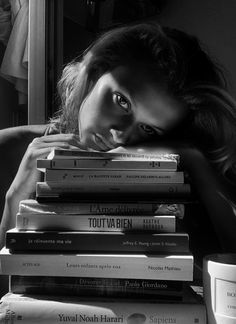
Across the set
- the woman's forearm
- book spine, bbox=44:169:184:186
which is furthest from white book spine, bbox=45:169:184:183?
the woman's forearm

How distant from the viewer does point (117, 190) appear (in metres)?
0.59

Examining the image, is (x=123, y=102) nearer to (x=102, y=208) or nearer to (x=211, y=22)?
(x=102, y=208)

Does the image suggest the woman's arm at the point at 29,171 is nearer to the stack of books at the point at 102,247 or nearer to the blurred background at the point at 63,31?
the stack of books at the point at 102,247

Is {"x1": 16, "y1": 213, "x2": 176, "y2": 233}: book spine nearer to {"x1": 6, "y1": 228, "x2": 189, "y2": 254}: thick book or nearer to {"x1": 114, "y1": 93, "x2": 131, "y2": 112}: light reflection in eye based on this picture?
{"x1": 6, "y1": 228, "x2": 189, "y2": 254}: thick book

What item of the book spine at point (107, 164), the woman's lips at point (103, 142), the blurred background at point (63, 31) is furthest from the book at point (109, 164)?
the blurred background at point (63, 31)

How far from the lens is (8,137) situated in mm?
1120

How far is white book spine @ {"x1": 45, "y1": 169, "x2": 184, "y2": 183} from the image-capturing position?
0.58m

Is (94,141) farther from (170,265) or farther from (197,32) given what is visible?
(197,32)

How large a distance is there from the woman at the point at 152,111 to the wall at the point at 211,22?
276 mm

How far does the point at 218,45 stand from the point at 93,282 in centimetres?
96

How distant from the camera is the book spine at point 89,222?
0.57 metres

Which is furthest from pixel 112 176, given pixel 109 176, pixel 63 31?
pixel 63 31

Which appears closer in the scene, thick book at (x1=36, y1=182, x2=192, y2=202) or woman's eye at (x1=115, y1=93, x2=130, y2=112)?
thick book at (x1=36, y1=182, x2=192, y2=202)

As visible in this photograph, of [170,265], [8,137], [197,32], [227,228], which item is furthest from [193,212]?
[197,32]
